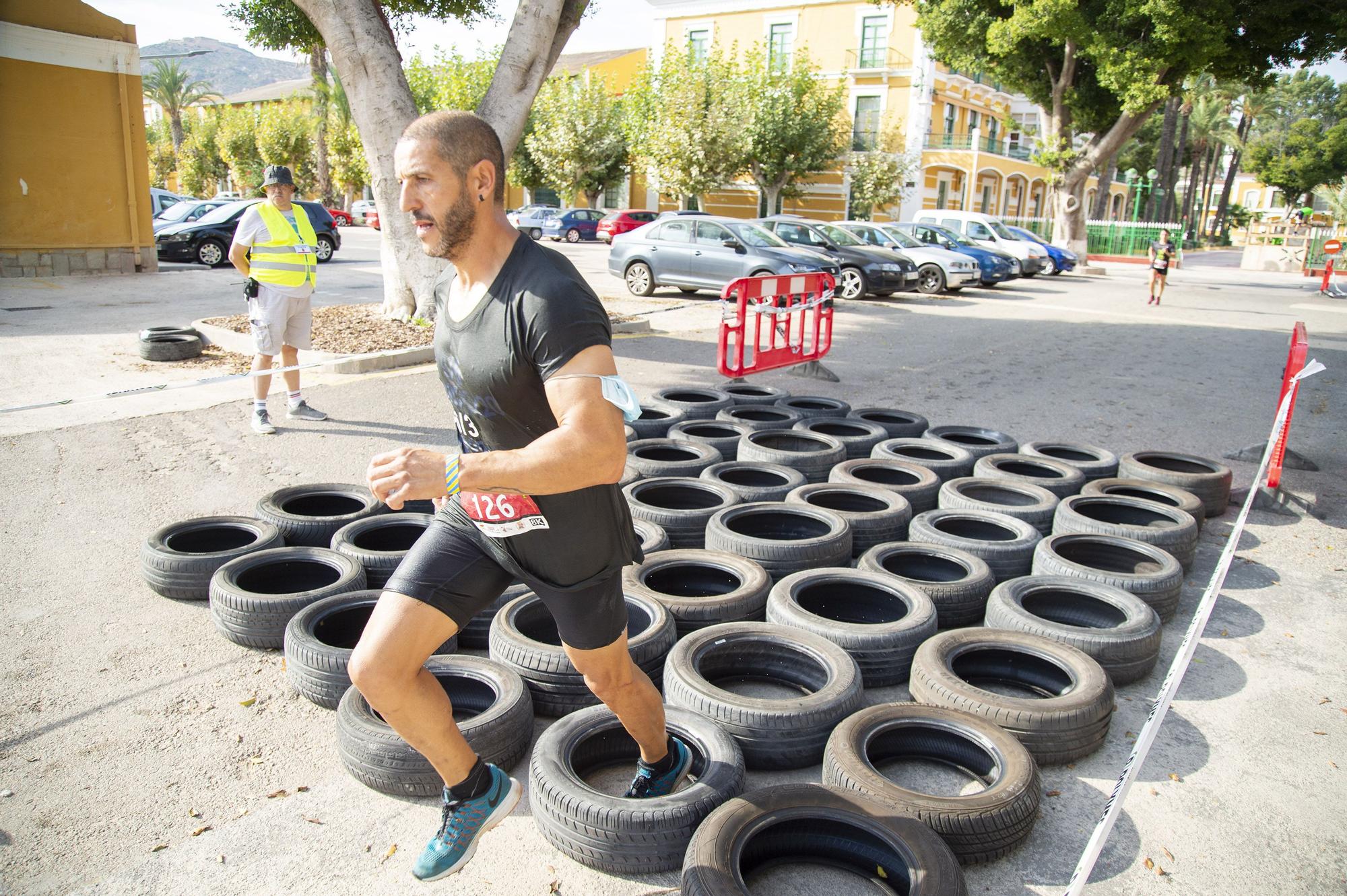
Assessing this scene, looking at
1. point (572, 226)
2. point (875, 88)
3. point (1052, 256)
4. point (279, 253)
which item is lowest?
point (279, 253)

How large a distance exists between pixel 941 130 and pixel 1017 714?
49.8m

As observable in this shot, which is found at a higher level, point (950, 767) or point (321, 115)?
point (321, 115)

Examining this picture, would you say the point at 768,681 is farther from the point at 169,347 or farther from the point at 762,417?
the point at 169,347

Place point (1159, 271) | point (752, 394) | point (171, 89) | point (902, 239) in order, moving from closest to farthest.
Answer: point (752, 394)
point (1159, 271)
point (902, 239)
point (171, 89)

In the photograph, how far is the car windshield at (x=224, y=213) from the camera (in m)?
23.0

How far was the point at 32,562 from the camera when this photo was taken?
4.94 meters

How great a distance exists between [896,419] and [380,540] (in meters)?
4.49

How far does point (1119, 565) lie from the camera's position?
5.14m

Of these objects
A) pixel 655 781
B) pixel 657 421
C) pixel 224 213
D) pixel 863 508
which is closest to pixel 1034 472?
pixel 863 508

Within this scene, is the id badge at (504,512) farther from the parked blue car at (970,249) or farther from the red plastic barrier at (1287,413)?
the parked blue car at (970,249)

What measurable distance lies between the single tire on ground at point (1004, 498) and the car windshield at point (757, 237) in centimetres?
1222

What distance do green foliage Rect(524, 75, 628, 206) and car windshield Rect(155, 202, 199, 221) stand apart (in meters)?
24.0

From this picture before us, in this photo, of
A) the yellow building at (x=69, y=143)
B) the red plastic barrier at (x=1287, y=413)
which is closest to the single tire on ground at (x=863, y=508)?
the red plastic barrier at (x=1287, y=413)

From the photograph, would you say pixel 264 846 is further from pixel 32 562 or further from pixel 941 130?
pixel 941 130
